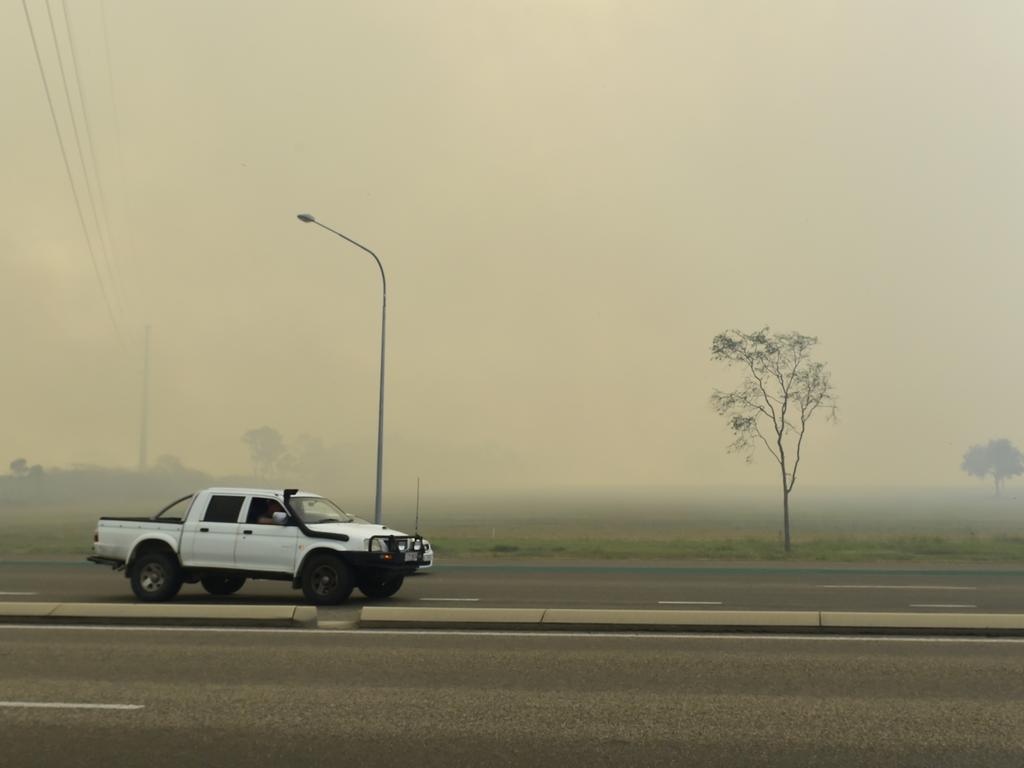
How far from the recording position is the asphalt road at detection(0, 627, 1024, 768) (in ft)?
24.3

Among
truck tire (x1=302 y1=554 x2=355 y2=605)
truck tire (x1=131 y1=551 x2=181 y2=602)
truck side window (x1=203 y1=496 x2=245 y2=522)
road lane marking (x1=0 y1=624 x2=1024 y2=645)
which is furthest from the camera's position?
truck side window (x1=203 y1=496 x2=245 y2=522)

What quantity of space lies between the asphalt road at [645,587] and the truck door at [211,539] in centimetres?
73

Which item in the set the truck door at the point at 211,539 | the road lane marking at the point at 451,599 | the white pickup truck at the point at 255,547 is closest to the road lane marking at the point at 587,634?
the white pickup truck at the point at 255,547

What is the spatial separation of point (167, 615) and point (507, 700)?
6.73 meters

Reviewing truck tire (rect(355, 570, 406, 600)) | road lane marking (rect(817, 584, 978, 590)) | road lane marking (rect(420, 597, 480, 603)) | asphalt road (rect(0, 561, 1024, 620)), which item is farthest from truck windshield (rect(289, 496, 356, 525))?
road lane marking (rect(817, 584, 978, 590))

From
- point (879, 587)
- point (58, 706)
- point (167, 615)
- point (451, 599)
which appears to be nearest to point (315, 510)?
point (451, 599)

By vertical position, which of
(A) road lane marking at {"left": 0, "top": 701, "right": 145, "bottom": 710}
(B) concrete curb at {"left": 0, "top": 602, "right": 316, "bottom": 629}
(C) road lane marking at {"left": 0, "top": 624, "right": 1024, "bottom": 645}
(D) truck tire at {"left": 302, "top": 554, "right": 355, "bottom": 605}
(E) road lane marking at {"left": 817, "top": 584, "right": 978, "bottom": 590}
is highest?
(D) truck tire at {"left": 302, "top": 554, "right": 355, "bottom": 605}

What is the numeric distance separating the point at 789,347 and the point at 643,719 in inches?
1442

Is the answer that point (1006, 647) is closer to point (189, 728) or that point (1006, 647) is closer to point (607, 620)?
point (607, 620)

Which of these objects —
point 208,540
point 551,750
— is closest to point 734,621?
point 551,750

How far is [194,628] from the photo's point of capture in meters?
13.5

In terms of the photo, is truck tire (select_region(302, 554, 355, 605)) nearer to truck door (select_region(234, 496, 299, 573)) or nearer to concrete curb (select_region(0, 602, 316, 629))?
truck door (select_region(234, 496, 299, 573))

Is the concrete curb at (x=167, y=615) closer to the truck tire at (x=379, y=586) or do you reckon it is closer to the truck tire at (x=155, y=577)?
the truck tire at (x=155, y=577)

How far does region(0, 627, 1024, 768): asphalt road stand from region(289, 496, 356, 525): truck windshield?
5.00 meters
